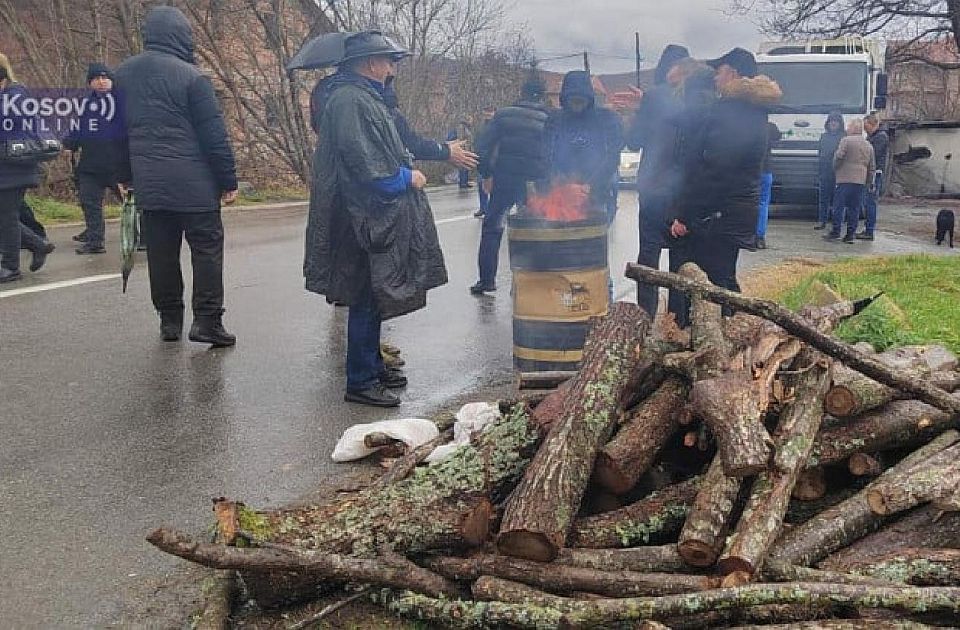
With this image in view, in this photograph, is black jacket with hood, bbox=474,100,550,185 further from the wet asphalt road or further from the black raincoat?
the black raincoat

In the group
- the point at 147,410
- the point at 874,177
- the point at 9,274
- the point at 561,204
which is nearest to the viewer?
the point at 147,410

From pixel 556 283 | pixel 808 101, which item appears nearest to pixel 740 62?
pixel 556 283

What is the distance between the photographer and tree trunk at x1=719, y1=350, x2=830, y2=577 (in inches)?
113

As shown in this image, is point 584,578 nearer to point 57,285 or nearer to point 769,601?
point 769,601

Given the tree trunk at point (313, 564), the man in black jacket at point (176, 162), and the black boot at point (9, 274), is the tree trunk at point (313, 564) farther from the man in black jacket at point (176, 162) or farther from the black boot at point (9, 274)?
the black boot at point (9, 274)

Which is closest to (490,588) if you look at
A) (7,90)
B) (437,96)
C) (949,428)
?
(949,428)

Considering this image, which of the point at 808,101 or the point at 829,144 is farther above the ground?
the point at 808,101

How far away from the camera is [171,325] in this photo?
701 cm

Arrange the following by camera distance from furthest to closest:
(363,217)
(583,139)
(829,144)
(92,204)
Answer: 1. (829,144)
2. (92,204)
3. (583,139)
4. (363,217)

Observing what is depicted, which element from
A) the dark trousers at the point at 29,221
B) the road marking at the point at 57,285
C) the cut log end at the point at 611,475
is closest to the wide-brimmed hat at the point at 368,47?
the cut log end at the point at 611,475

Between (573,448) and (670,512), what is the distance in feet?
1.34

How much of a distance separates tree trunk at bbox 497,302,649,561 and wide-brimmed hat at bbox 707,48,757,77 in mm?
3074

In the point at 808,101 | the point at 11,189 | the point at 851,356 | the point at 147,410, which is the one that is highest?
the point at 808,101

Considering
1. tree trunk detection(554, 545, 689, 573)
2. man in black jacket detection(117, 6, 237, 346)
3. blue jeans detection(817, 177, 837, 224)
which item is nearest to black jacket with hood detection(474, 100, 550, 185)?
man in black jacket detection(117, 6, 237, 346)
